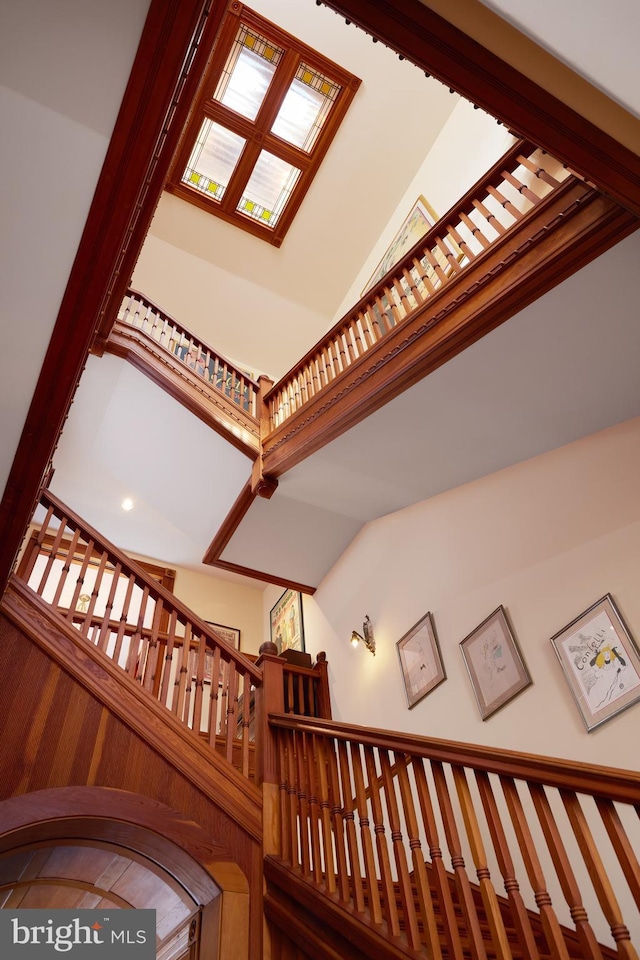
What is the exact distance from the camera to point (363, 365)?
15.7 feet

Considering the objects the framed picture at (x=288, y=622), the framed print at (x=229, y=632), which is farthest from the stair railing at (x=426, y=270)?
the framed print at (x=229, y=632)

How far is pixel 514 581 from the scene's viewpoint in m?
4.21

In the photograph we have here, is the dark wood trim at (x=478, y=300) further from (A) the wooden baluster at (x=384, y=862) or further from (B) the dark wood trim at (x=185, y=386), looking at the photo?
(A) the wooden baluster at (x=384, y=862)

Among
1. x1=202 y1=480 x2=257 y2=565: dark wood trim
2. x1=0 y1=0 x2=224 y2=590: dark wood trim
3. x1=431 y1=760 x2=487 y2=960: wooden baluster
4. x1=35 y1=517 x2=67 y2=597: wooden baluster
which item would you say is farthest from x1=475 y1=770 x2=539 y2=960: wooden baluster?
x1=202 y1=480 x2=257 y2=565: dark wood trim

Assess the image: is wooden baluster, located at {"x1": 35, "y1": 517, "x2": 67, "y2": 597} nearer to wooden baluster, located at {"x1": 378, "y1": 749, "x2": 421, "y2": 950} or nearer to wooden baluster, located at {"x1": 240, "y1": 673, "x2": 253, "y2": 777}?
wooden baluster, located at {"x1": 240, "y1": 673, "x2": 253, "y2": 777}

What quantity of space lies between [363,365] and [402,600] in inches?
79.0

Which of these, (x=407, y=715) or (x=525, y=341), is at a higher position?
(x=525, y=341)

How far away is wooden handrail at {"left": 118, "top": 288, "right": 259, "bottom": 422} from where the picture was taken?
6355mm

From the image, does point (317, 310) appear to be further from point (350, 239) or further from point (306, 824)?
point (306, 824)

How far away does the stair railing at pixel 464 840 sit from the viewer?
5.57 ft

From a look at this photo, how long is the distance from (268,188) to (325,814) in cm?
862

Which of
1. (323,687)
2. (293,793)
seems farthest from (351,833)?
(323,687)

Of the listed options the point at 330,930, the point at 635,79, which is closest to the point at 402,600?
the point at 330,930
